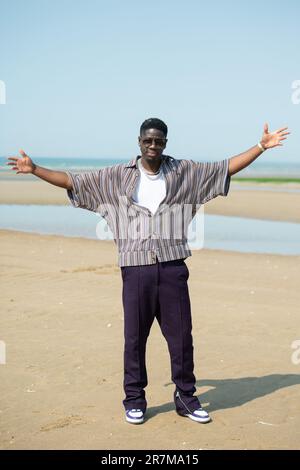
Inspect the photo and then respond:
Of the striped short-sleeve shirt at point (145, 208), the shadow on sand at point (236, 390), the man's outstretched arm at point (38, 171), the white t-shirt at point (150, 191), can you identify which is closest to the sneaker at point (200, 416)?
the shadow on sand at point (236, 390)

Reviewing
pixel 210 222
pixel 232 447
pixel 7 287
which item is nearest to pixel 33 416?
pixel 232 447

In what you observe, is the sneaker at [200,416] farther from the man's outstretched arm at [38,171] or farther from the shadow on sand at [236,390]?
the man's outstretched arm at [38,171]

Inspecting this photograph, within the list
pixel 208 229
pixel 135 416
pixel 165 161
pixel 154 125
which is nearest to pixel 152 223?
pixel 165 161

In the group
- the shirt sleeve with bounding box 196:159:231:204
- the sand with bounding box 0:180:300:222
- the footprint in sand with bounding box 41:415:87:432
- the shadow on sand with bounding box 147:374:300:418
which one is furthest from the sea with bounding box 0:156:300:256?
the footprint in sand with bounding box 41:415:87:432

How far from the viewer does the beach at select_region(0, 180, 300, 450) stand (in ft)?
16.3

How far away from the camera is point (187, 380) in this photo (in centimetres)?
526

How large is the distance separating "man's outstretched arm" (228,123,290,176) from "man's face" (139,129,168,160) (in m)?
0.55

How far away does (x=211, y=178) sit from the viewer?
5246 millimetres

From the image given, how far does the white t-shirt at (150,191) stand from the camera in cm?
511

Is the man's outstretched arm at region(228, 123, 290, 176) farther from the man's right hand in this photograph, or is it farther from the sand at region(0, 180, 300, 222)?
the sand at region(0, 180, 300, 222)

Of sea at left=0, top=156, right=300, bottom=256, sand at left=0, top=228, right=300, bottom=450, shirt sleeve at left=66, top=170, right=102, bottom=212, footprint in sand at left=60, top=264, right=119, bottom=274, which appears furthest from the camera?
sea at left=0, top=156, right=300, bottom=256

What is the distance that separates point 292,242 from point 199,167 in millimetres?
11694

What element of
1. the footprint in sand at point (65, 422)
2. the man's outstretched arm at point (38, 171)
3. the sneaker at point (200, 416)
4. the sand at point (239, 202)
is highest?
the man's outstretched arm at point (38, 171)
